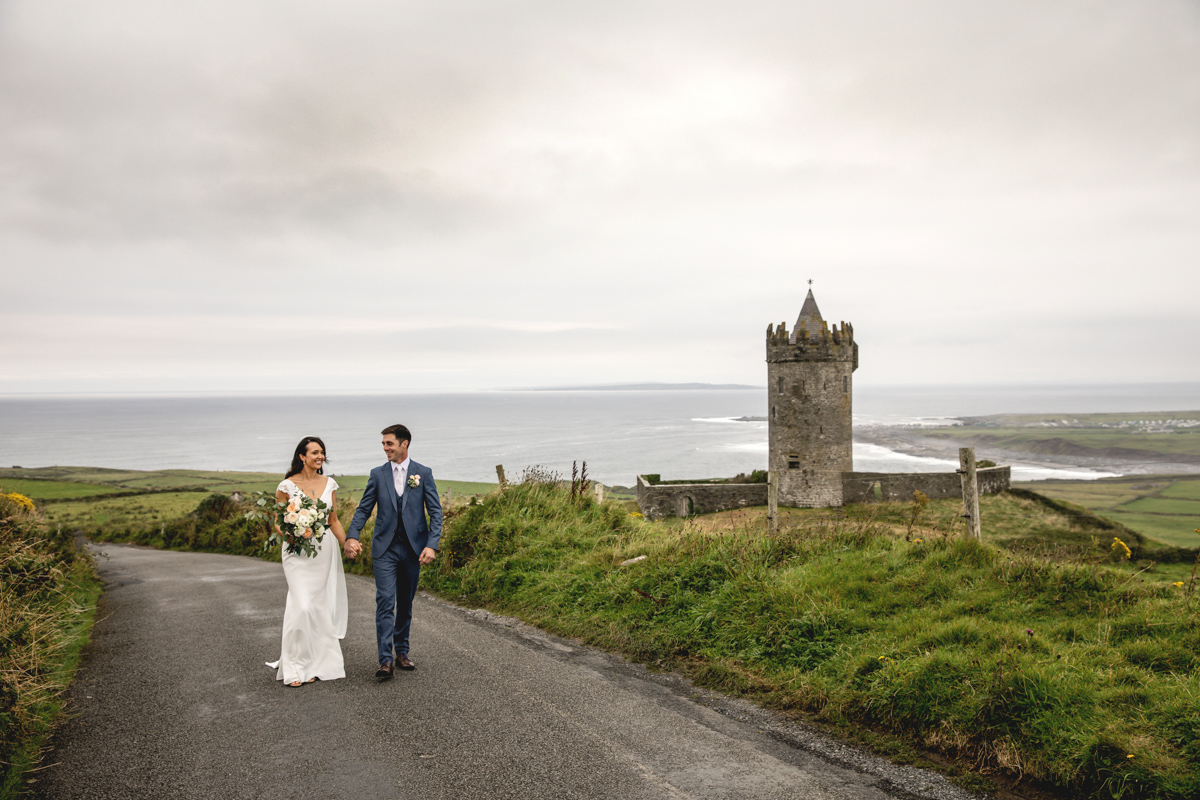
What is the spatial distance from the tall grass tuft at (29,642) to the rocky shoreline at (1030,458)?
3640 inches

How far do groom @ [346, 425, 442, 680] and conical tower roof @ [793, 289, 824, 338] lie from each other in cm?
3004

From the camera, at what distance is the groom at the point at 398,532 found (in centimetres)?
656

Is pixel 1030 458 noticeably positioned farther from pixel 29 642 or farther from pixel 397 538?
pixel 29 642

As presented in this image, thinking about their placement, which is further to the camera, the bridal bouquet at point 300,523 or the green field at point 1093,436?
the green field at point 1093,436

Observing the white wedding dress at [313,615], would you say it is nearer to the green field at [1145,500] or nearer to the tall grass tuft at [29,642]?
the tall grass tuft at [29,642]

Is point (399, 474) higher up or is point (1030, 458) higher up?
point (399, 474)

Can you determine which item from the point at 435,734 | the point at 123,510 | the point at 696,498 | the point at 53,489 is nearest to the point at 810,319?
the point at 696,498

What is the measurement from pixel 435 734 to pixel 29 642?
4.36m

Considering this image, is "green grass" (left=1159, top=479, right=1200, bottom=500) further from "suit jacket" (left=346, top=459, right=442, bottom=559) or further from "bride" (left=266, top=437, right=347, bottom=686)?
"bride" (left=266, top=437, right=347, bottom=686)

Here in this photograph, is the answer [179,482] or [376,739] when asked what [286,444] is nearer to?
[179,482]

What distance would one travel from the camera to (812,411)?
3378cm

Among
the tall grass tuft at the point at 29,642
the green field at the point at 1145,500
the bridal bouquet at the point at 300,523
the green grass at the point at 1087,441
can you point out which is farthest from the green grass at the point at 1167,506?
the tall grass tuft at the point at 29,642

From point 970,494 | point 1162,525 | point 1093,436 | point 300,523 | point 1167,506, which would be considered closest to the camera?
point 300,523

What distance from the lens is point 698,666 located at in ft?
22.0
